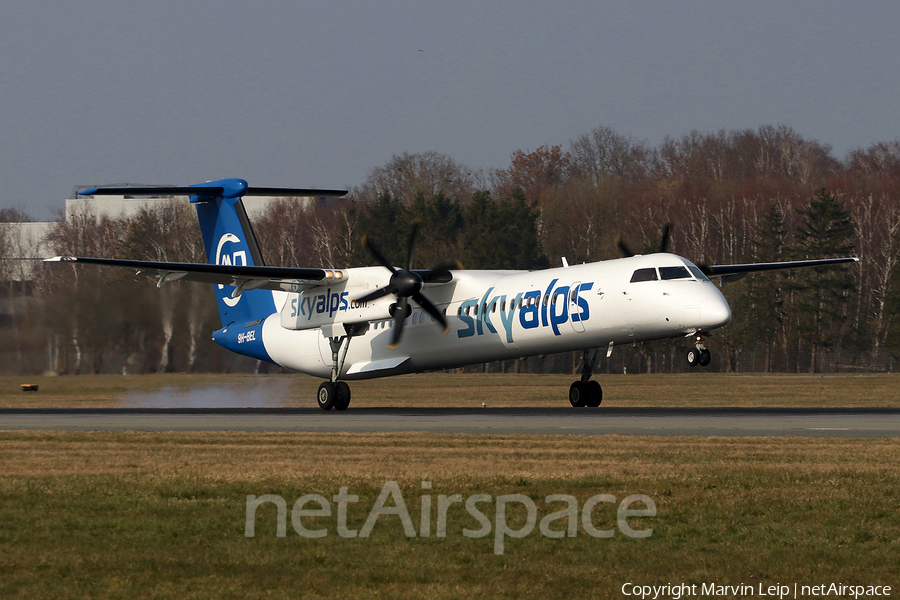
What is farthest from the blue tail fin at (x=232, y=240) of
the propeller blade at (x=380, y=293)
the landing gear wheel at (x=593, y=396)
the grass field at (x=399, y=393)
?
the landing gear wheel at (x=593, y=396)

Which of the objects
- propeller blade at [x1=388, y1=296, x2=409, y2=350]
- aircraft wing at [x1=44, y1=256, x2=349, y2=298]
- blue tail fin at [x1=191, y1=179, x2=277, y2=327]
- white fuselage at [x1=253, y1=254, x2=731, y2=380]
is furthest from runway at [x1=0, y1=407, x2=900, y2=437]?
blue tail fin at [x1=191, y1=179, x2=277, y2=327]

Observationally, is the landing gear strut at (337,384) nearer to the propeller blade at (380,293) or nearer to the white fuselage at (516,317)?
the white fuselage at (516,317)

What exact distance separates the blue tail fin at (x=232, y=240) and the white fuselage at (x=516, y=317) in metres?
1.57

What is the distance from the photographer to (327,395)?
32.8 metres

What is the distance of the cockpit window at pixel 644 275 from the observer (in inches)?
1051

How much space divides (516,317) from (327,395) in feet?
23.4

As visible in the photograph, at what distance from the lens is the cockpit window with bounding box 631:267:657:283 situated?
1051 inches

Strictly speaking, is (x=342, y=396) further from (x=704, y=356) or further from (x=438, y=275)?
(x=704, y=356)

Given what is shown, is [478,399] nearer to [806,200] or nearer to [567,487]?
[567,487]

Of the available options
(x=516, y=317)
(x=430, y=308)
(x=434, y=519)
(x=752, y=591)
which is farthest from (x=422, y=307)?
(x=752, y=591)

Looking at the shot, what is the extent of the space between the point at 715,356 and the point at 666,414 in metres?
46.7

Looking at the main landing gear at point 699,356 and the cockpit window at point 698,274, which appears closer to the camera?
the main landing gear at point 699,356

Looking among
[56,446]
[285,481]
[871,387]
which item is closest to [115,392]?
[56,446]

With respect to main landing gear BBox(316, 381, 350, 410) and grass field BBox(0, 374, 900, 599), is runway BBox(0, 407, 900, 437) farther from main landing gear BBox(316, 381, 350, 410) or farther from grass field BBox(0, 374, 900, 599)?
grass field BBox(0, 374, 900, 599)
